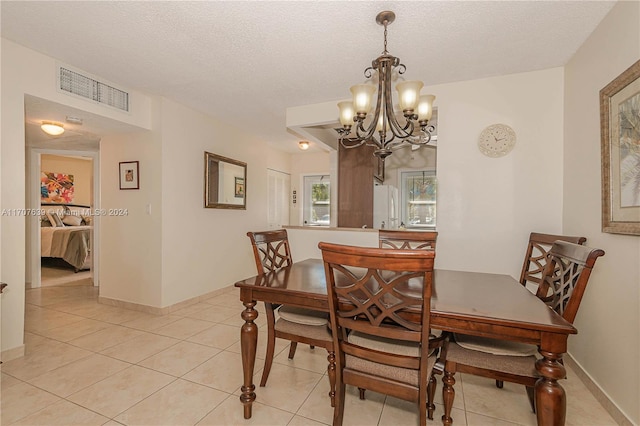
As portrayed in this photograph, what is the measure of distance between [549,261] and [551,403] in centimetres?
85

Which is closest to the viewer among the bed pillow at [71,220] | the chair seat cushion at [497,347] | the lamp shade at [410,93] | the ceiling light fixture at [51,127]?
the chair seat cushion at [497,347]

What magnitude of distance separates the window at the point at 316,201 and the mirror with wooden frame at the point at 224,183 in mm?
1913

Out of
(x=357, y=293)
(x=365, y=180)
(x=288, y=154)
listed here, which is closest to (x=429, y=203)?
(x=365, y=180)

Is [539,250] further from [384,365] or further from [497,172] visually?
[384,365]

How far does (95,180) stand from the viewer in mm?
4348

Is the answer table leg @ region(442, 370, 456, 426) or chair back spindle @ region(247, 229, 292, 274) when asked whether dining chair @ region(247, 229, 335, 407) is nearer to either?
chair back spindle @ region(247, 229, 292, 274)

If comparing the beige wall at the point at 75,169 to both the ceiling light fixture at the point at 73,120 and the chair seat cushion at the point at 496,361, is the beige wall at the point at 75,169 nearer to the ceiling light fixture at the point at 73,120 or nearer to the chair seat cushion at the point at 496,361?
the ceiling light fixture at the point at 73,120

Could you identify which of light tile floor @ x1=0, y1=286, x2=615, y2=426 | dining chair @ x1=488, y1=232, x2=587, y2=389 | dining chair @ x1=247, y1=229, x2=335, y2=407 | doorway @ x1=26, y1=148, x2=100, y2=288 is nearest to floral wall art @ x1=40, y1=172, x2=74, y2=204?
doorway @ x1=26, y1=148, x2=100, y2=288

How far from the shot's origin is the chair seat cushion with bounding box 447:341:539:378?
1.34 meters

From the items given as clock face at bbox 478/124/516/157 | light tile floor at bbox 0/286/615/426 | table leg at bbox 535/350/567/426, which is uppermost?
clock face at bbox 478/124/516/157

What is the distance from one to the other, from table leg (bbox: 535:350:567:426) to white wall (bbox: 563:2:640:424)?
778 mm

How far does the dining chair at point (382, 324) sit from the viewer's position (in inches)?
44.7

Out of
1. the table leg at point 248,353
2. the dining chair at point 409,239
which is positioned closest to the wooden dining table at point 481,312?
the table leg at point 248,353

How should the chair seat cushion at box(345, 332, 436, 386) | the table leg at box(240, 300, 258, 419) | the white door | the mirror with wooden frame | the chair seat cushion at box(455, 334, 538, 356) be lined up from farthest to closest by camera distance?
the white door → the mirror with wooden frame → the table leg at box(240, 300, 258, 419) → the chair seat cushion at box(455, 334, 538, 356) → the chair seat cushion at box(345, 332, 436, 386)
